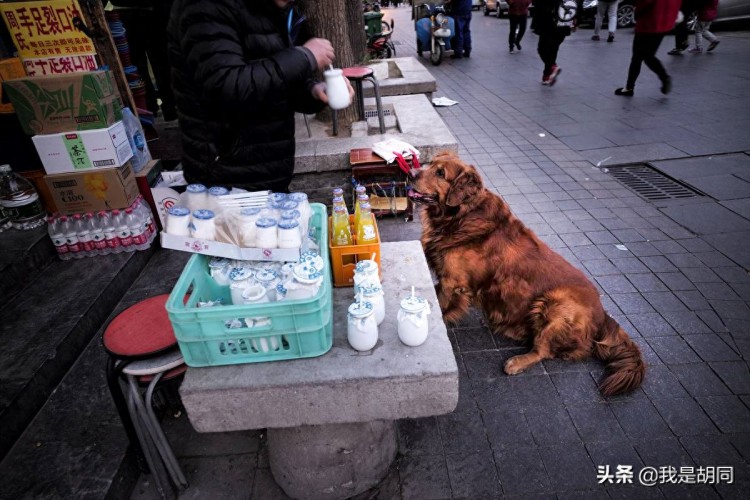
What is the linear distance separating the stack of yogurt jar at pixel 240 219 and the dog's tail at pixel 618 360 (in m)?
2.25

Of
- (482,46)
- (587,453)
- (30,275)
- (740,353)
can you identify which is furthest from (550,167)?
(482,46)

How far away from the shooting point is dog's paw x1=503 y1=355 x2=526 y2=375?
3076 mm

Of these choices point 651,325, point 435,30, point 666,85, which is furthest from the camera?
point 435,30

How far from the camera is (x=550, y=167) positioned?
618cm

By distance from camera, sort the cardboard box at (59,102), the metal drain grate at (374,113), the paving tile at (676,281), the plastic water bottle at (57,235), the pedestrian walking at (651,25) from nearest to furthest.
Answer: the cardboard box at (59,102), the paving tile at (676,281), the plastic water bottle at (57,235), the metal drain grate at (374,113), the pedestrian walking at (651,25)

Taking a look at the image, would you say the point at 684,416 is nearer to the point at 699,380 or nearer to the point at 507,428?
the point at 699,380

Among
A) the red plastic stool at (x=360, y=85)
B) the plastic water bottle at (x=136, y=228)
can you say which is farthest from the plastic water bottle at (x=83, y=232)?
the red plastic stool at (x=360, y=85)

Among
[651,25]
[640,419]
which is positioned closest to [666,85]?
[651,25]

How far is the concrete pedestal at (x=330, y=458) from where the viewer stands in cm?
215

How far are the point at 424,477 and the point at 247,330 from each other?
1.48 meters

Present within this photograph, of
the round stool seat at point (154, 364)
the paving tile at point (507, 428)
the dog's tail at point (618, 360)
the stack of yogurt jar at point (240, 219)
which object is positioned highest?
the stack of yogurt jar at point (240, 219)

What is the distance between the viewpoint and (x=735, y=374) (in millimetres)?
2961

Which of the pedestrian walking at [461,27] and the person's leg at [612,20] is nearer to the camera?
the pedestrian walking at [461,27]

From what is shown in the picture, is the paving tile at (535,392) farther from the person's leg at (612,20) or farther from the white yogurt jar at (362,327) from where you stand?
the person's leg at (612,20)
